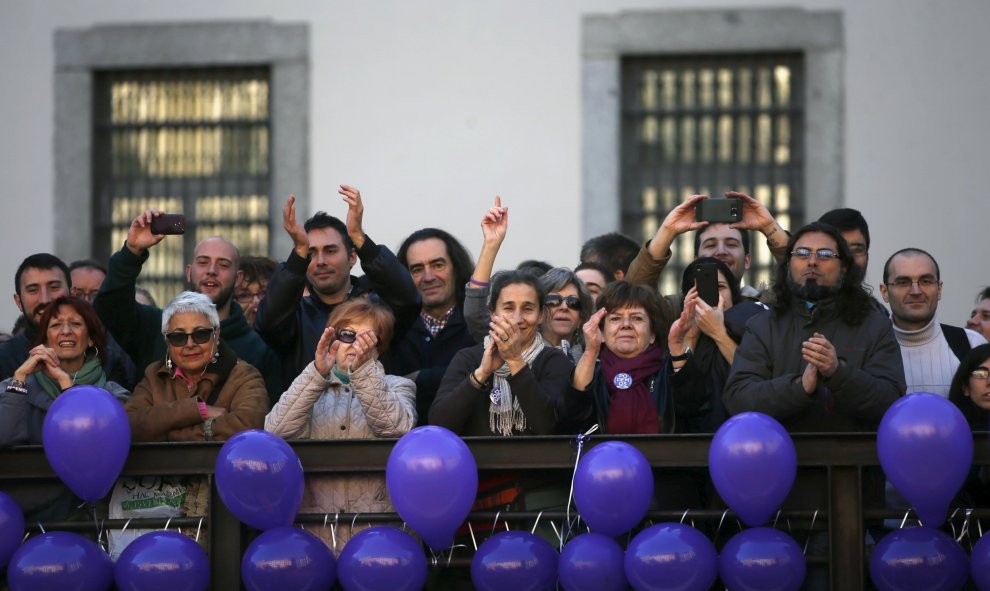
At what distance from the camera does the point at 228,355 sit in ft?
21.6

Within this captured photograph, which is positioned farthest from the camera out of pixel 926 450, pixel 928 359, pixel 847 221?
pixel 847 221

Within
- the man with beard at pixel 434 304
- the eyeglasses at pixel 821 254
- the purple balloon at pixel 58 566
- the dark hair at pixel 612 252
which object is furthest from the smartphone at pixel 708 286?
the purple balloon at pixel 58 566

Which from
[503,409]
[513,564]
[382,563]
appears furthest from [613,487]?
[382,563]

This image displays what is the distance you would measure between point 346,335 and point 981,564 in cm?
238

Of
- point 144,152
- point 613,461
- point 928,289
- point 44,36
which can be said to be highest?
point 44,36

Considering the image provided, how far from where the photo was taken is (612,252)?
8141mm

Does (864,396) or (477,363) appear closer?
(864,396)

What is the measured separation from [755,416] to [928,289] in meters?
1.65

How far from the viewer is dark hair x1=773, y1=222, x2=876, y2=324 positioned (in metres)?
6.29

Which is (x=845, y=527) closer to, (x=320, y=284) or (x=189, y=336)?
(x=189, y=336)

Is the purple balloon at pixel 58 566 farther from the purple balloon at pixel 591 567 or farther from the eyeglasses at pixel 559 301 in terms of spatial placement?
the eyeglasses at pixel 559 301

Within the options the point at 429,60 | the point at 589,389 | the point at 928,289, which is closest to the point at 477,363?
the point at 589,389

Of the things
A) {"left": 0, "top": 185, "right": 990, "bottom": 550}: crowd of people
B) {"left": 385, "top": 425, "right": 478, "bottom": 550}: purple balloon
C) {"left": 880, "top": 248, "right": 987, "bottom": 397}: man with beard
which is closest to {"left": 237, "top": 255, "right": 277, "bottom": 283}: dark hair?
{"left": 0, "top": 185, "right": 990, "bottom": 550}: crowd of people

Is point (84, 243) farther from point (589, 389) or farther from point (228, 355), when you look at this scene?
point (589, 389)
